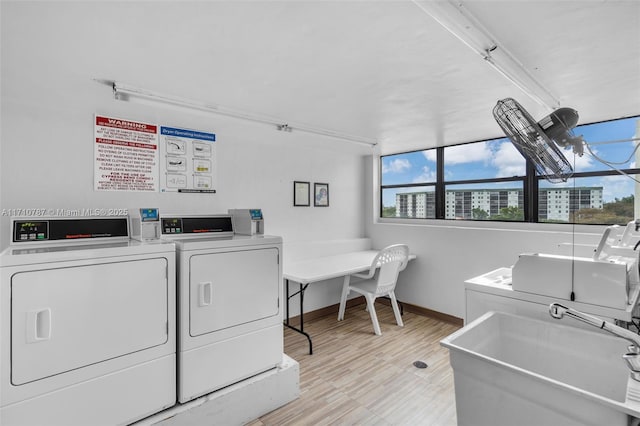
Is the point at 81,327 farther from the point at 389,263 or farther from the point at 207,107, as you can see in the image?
the point at 389,263

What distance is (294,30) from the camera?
1402 millimetres

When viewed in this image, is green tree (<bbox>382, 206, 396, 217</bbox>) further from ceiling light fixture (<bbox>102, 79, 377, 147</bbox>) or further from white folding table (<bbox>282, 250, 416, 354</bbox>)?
ceiling light fixture (<bbox>102, 79, 377, 147</bbox>)

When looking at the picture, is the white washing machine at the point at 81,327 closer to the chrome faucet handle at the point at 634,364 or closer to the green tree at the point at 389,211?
the chrome faucet handle at the point at 634,364

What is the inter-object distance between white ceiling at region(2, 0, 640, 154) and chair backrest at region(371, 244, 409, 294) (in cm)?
158

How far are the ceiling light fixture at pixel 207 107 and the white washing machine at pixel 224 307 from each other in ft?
2.73

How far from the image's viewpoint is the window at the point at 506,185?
2742mm

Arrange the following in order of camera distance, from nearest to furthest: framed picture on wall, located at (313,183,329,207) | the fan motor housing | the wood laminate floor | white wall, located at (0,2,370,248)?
the fan motor housing → white wall, located at (0,2,370,248) → the wood laminate floor → framed picture on wall, located at (313,183,329,207)

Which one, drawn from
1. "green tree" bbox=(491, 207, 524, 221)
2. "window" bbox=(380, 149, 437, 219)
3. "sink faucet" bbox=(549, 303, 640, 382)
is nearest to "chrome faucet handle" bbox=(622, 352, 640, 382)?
"sink faucet" bbox=(549, 303, 640, 382)

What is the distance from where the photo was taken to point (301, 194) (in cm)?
384

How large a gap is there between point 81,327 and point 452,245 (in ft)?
11.4

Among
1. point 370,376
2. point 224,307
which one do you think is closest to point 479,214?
point 370,376

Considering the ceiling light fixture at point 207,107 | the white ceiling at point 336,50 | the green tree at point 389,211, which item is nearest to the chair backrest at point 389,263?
the green tree at point 389,211

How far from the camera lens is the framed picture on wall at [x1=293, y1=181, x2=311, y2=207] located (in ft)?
12.4

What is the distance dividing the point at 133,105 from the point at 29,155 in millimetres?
801
